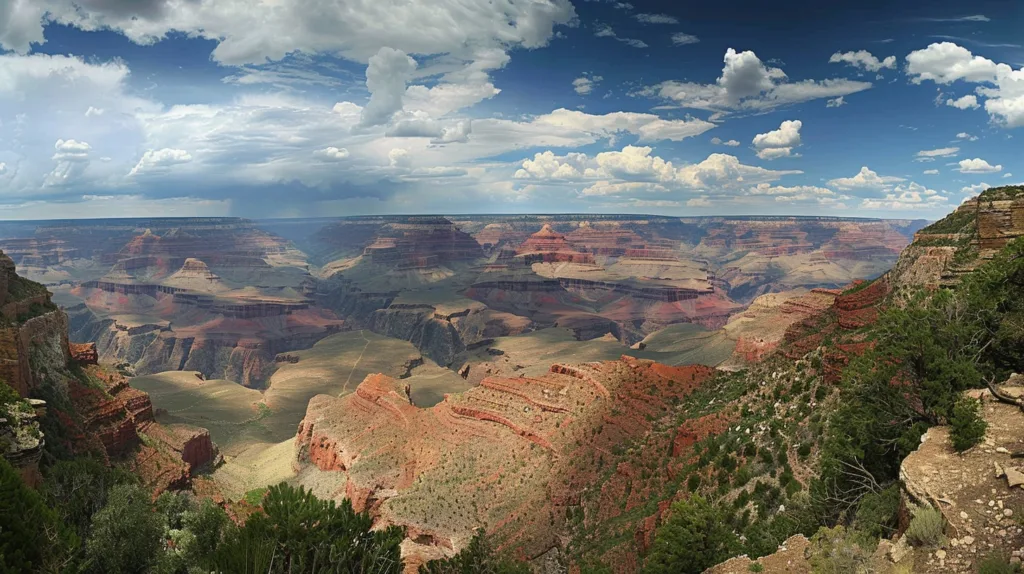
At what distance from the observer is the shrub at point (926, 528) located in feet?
36.1

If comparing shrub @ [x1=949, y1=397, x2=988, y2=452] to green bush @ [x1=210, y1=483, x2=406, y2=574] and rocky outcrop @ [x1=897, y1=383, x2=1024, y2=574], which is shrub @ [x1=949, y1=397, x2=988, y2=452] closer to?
rocky outcrop @ [x1=897, y1=383, x2=1024, y2=574]

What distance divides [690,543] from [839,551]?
6127 millimetres

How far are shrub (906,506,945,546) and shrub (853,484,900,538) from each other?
2161mm

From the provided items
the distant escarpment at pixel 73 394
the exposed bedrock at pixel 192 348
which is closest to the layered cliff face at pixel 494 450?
the distant escarpment at pixel 73 394

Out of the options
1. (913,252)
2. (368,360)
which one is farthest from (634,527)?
(368,360)

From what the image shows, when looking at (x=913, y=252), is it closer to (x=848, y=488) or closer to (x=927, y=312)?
(x=927, y=312)

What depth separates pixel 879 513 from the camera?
1458 cm

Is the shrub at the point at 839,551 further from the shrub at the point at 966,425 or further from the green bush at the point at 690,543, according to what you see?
the green bush at the point at 690,543

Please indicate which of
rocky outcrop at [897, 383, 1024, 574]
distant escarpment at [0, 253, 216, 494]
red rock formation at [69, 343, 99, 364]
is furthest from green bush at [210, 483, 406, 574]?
red rock formation at [69, 343, 99, 364]

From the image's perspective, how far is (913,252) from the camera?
41750 millimetres

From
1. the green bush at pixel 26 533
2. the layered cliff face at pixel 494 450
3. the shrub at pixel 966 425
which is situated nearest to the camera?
the shrub at pixel 966 425

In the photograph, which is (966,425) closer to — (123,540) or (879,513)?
(879,513)

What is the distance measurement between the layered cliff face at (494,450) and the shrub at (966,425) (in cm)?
2476

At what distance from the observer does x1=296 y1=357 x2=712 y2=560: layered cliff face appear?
125 ft
